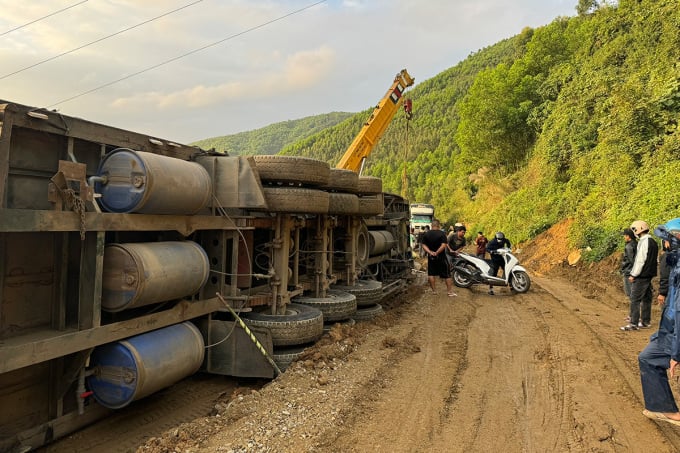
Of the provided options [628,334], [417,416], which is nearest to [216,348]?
[417,416]

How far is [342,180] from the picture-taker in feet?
22.3

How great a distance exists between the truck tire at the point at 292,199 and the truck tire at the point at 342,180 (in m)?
1.23

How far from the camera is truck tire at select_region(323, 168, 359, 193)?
6.70m

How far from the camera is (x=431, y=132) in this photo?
73.5 meters

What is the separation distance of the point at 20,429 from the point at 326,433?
234 centimetres

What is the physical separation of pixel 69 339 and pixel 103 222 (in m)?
0.90

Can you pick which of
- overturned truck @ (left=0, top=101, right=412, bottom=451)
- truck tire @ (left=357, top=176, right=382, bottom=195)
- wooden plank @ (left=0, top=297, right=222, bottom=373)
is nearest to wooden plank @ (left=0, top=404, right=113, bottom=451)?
overturned truck @ (left=0, top=101, right=412, bottom=451)

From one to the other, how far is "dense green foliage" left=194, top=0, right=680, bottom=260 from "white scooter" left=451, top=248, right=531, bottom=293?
11.2 ft

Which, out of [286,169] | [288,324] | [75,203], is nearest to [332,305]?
[288,324]

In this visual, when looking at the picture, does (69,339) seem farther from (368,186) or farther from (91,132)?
(368,186)

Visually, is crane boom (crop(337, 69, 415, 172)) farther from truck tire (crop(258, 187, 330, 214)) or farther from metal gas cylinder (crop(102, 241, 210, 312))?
metal gas cylinder (crop(102, 241, 210, 312))

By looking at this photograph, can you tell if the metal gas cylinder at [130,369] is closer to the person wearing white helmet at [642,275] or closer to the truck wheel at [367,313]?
the truck wheel at [367,313]

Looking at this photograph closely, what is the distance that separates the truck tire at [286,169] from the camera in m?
5.20

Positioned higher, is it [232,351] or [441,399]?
[232,351]
